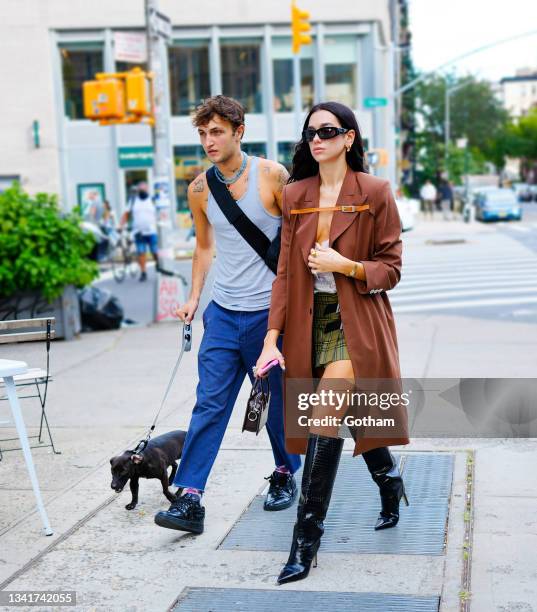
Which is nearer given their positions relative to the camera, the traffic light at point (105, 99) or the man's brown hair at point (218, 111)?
the man's brown hair at point (218, 111)

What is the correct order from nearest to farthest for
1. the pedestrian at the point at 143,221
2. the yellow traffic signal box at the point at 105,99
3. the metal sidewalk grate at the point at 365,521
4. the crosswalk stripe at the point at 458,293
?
1. the metal sidewalk grate at the point at 365,521
2. the yellow traffic signal box at the point at 105,99
3. the crosswalk stripe at the point at 458,293
4. the pedestrian at the point at 143,221

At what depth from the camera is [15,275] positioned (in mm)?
10719

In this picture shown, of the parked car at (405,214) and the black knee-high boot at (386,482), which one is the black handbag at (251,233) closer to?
the parked car at (405,214)

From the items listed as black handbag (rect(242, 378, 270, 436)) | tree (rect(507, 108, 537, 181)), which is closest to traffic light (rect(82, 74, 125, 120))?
black handbag (rect(242, 378, 270, 436))

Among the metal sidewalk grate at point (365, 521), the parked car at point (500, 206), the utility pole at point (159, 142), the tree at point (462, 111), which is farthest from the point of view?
the tree at point (462, 111)

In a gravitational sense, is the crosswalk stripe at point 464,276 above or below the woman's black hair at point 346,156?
below

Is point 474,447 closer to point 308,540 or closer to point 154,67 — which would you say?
point 308,540

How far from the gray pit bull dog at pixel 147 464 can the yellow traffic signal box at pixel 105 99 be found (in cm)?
901

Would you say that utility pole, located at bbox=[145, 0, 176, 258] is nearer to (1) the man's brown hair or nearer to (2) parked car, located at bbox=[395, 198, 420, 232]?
(2) parked car, located at bbox=[395, 198, 420, 232]

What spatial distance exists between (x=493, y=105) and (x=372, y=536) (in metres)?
85.3

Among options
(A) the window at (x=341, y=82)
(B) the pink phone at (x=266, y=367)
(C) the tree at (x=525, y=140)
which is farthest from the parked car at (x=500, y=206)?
(C) the tree at (x=525, y=140)

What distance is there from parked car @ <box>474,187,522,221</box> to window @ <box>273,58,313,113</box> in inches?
360

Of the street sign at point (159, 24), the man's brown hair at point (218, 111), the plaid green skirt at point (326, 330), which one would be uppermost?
the street sign at point (159, 24)

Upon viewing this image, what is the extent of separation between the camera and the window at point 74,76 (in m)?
32.5
